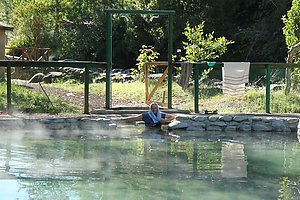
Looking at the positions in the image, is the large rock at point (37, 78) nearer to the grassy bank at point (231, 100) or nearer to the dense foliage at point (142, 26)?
the dense foliage at point (142, 26)

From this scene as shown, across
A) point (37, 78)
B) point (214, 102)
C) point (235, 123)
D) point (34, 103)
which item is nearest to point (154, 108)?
point (235, 123)

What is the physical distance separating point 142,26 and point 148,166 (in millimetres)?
19027

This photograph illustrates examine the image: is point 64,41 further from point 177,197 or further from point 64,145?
point 177,197

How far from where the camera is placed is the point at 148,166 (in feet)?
26.7

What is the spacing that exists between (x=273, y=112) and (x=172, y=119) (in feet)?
8.78

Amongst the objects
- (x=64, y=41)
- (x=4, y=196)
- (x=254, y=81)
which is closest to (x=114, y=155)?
(x=4, y=196)

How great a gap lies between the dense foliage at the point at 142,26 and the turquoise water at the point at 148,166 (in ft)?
44.2

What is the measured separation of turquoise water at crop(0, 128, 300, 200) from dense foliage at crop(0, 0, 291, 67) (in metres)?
13.5

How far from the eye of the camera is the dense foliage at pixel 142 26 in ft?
80.1

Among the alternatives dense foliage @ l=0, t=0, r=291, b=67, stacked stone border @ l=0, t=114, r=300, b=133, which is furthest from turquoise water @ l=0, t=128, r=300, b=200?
dense foliage @ l=0, t=0, r=291, b=67

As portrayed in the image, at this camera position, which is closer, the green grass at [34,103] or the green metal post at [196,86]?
the green metal post at [196,86]

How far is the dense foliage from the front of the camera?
80.1 feet

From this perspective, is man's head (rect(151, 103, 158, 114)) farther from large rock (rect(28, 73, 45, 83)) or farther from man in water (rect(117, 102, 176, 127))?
large rock (rect(28, 73, 45, 83))

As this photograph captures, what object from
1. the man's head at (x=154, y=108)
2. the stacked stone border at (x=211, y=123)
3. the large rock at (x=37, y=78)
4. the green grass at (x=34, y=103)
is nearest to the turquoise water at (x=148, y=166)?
the stacked stone border at (x=211, y=123)
